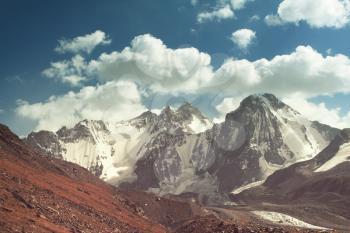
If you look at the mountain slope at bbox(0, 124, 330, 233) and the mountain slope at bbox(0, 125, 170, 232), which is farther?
the mountain slope at bbox(0, 124, 330, 233)

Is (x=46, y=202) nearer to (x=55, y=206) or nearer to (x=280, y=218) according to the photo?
(x=55, y=206)

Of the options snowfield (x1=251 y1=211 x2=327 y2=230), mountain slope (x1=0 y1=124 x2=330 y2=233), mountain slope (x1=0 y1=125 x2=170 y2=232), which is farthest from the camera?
snowfield (x1=251 y1=211 x2=327 y2=230)

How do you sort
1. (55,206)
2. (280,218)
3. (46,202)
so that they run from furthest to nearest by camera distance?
(280,218)
(55,206)
(46,202)

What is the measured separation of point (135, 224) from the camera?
79000 millimetres

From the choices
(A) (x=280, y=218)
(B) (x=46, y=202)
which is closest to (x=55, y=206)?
(B) (x=46, y=202)

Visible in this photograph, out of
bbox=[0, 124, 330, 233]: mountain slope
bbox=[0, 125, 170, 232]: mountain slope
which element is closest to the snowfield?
bbox=[0, 124, 330, 233]: mountain slope

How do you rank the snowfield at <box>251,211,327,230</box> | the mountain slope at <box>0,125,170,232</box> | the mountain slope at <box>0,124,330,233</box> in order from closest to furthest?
the mountain slope at <box>0,125,170,232</box>, the mountain slope at <box>0,124,330,233</box>, the snowfield at <box>251,211,327,230</box>

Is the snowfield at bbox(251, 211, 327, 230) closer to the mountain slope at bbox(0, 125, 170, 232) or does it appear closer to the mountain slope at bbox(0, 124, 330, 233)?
the mountain slope at bbox(0, 124, 330, 233)

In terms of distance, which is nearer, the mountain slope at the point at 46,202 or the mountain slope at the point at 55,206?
the mountain slope at the point at 46,202

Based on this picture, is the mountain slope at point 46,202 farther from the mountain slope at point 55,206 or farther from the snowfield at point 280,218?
the snowfield at point 280,218

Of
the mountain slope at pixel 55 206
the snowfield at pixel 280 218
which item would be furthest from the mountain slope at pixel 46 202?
the snowfield at pixel 280 218

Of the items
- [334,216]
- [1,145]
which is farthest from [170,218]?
[334,216]

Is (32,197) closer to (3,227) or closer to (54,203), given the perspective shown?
(54,203)

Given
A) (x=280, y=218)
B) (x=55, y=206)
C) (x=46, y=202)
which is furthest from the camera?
(x=280, y=218)
